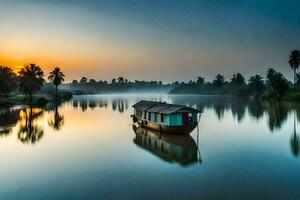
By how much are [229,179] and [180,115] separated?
1788cm

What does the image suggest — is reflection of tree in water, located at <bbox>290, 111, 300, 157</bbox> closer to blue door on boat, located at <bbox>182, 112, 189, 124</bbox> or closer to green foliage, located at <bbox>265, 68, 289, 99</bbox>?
blue door on boat, located at <bbox>182, 112, 189, 124</bbox>

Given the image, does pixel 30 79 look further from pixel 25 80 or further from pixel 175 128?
pixel 175 128

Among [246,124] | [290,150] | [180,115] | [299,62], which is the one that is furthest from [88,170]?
[299,62]

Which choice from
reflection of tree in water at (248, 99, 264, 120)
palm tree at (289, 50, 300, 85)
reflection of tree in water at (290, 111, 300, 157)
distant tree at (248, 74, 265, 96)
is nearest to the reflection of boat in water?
reflection of tree in water at (290, 111, 300, 157)

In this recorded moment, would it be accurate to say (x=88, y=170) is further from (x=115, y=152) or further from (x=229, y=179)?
(x=229, y=179)

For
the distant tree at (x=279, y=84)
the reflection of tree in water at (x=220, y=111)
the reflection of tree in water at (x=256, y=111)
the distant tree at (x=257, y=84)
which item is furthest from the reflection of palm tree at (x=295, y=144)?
the distant tree at (x=257, y=84)

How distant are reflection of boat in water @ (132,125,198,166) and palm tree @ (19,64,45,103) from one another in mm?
64870

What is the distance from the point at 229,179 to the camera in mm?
20781

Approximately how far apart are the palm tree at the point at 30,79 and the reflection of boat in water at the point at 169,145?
6487 centimetres

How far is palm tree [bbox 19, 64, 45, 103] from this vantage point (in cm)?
9581

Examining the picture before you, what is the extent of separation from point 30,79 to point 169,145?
78.3 m

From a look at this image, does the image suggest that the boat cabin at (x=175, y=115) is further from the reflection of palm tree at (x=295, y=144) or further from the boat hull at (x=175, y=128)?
the reflection of palm tree at (x=295, y=144)

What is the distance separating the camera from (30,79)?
322 ft

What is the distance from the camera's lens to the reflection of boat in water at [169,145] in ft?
91.3
